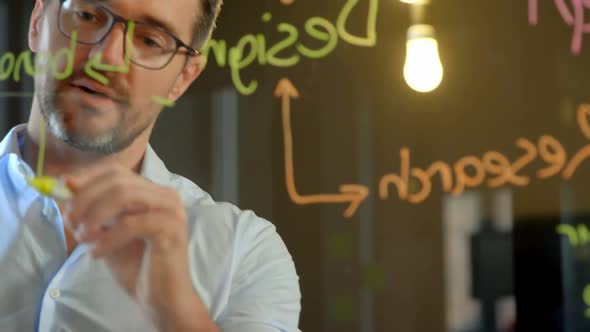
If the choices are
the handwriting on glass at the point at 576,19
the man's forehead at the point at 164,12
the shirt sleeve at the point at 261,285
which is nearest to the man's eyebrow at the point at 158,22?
the man's forehead at the point at 164,12

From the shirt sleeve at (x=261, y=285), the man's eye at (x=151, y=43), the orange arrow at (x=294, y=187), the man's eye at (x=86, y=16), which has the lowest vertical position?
the shirt sleeve at (x=261, y=285)

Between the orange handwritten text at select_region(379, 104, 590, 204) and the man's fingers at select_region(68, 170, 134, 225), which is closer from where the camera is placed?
the man's fingers at select_region(68, 170, 134, 225)

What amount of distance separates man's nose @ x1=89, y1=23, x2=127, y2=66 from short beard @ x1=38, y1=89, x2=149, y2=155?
69 millimetres

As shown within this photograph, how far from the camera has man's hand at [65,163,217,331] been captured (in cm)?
74

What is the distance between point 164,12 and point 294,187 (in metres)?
0.25

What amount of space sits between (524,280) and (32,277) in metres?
0.56

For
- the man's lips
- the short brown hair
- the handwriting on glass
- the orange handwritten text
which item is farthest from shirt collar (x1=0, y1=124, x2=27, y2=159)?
the handwriting on glass

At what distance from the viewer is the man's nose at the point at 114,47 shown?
0.81 meters

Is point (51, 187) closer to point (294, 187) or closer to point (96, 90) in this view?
point (96, 90)

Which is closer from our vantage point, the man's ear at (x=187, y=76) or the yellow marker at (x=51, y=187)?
the yellow marker at (x=51, y=187)

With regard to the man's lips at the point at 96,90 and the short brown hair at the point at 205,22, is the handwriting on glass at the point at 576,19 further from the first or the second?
the man's lips at the point at 96,90

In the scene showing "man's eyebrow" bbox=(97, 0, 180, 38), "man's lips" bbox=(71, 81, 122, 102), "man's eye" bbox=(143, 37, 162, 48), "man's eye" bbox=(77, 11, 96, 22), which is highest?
"man's eye" bbox=(77, 11, 96, 22)

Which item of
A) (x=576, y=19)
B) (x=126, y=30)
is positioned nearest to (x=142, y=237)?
(x=126, y=30)

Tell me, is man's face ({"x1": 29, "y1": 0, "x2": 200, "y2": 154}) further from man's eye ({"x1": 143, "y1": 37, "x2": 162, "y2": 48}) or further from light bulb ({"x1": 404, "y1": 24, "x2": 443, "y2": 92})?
light bulb ({"x1": 404, "y1": 24, "x2": 443, "y2": 92})
